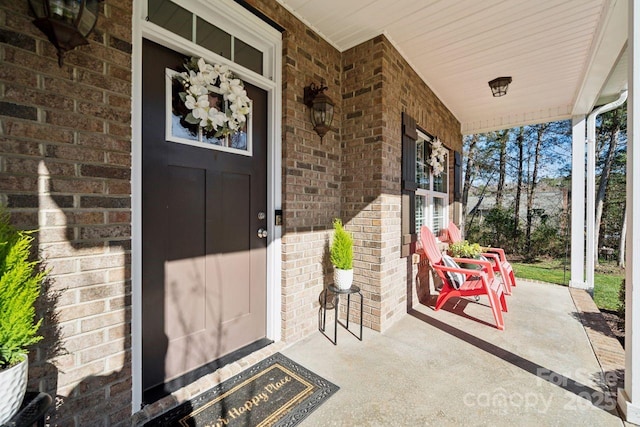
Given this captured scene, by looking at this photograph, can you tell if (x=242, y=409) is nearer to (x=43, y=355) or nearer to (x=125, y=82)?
(x=43, y=355)

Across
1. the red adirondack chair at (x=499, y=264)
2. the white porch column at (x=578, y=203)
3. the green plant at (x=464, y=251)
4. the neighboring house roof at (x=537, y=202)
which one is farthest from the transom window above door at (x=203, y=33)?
the neighboring house roof at (x=537, y=202)

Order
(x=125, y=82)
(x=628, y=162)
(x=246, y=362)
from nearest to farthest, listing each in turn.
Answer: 1. (x=125, y=82)
2. (x=628, y=162)
3. (x=246, y=362)

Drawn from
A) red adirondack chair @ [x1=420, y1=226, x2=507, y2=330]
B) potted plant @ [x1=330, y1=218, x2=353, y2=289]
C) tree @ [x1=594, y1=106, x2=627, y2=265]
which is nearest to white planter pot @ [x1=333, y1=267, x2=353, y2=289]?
potted plant @ [x1=330, y1=218, x2=353, y2=289]

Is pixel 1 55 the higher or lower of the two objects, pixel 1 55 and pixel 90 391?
the higher

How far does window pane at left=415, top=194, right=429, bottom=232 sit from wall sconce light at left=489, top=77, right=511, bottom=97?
5.35 feet

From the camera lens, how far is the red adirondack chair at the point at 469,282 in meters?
2.79

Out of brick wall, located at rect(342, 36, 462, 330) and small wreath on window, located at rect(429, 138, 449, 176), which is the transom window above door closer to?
brick wall, located at rect(342, 36, 462, 330)

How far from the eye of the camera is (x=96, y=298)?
1.41 metres

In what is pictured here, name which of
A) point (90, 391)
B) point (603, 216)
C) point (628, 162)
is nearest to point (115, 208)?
point (90, 391)

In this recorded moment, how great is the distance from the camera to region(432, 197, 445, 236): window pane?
4.61 m

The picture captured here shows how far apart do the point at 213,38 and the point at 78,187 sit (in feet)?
4.59

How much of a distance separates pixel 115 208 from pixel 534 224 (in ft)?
31.5

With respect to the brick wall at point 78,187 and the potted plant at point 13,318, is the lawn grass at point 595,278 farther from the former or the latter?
the potted plant at point 13,318

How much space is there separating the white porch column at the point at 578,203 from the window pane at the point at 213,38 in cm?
498
